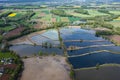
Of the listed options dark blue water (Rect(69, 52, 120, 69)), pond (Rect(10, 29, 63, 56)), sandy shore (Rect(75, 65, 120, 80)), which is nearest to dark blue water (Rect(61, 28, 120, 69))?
dark blue water (Rect(69, 52, 120, 69))

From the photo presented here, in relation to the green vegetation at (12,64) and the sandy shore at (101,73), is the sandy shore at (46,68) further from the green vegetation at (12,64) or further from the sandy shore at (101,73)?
the sandy shore at (101,73)

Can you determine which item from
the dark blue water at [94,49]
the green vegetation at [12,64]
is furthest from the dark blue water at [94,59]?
the green vegetation at [12,64]

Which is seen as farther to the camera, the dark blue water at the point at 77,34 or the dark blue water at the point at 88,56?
the dark blue water at the point at 77,34

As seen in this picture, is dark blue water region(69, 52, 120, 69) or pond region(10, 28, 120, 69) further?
pond region(10, 28, 120, 69)

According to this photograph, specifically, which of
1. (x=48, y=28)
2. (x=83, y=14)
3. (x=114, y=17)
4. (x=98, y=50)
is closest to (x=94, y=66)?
(x=98, y=50)

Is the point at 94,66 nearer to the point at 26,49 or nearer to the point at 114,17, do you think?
the point at 26,49

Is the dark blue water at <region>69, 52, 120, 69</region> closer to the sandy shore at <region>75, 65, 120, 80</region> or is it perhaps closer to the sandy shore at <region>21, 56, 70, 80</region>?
the sandy shore at <region>75, 65, 120, 80</region>

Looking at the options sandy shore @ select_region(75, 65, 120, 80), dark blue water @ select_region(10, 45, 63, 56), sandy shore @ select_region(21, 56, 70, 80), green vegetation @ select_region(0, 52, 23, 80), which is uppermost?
green vegetation @ select_region(0, 52, 23, 80)
